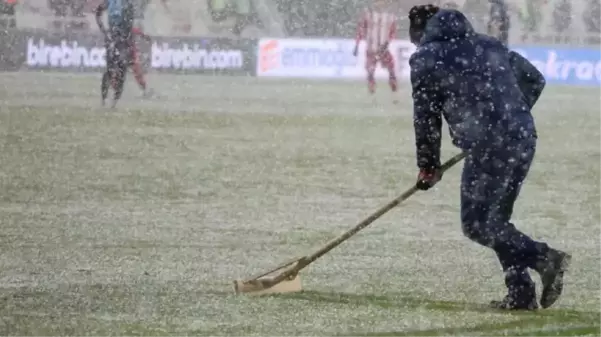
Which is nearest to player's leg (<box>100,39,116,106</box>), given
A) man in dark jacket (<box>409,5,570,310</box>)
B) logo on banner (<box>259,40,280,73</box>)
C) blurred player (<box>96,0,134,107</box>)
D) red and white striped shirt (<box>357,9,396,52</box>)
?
blurred player (<box>96,0,134,107</box>)

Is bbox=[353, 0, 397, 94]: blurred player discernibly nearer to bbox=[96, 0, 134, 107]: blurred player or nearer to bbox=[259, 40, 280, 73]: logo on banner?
bbox=[259, 40, 280, 73]: logo on banner

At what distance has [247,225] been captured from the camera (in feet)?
33.8

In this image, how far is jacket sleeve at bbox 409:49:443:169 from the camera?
266 inches

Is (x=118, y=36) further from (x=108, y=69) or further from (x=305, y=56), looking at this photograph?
(x=305, y=56)

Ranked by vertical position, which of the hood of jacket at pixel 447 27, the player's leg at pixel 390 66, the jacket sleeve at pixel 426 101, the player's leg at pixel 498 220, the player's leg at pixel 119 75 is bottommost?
the player's leg at pixel 390 66

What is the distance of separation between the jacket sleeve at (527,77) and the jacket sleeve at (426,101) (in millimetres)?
415

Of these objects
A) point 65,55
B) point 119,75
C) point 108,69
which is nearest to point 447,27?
point 108,69

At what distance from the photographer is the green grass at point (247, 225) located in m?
6.77

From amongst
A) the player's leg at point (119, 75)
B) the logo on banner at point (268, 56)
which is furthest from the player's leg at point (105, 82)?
the logo on banner at point (268, 56)

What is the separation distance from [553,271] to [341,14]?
1056 inches

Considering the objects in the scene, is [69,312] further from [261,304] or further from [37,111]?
[37,111]

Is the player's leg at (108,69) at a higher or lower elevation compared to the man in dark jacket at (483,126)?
lower

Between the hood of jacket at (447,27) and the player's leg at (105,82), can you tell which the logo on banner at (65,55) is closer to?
the player's leg at (105,82)

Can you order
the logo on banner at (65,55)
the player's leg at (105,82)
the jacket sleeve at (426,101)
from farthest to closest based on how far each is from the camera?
the logo on banner at (65,55) < the player's leg at (105,82) < the jacket sleeve at (426,101)
